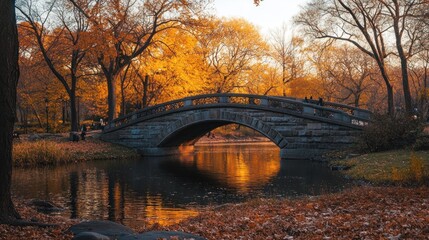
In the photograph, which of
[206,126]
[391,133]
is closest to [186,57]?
[206,126]

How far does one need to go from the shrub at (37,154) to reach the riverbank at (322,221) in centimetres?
1700

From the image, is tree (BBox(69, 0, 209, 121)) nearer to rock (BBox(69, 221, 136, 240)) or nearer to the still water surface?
the still water surface

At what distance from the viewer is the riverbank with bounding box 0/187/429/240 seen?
8.42 meters

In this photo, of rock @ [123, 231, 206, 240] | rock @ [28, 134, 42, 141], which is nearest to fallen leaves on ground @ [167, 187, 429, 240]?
rock @ [123, 231, 206, 240]

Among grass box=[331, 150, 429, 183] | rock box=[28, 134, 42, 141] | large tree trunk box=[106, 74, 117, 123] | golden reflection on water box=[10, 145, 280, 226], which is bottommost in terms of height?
golden reflection on water box=[10, 145, 280, 226]

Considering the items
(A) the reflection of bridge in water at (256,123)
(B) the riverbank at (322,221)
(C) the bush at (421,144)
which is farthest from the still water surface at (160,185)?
(C) the bush at (421,144)

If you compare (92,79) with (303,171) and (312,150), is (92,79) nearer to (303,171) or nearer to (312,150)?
(312,150)

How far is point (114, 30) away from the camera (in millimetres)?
34031

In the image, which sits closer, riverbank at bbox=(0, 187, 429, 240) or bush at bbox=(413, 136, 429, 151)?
riverbank at bbox=(0, 187, 429, 240)

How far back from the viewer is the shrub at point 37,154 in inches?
1113

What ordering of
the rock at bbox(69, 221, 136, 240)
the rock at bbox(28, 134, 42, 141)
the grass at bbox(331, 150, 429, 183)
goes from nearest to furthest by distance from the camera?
the rock at bbox(69, 221, 136, 240) < the grass at bbox(331, 150, 429, 183) < the rock at bbox(28, 134, 42, 141)

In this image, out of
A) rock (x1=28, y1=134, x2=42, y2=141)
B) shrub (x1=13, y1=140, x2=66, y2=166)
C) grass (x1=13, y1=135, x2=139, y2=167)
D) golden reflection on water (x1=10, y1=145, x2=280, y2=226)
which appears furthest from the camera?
rock (x1=28, y1=134, x2=42, y2=141)

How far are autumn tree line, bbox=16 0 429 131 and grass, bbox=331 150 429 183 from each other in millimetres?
4653

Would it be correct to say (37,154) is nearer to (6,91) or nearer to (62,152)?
(62,152)
